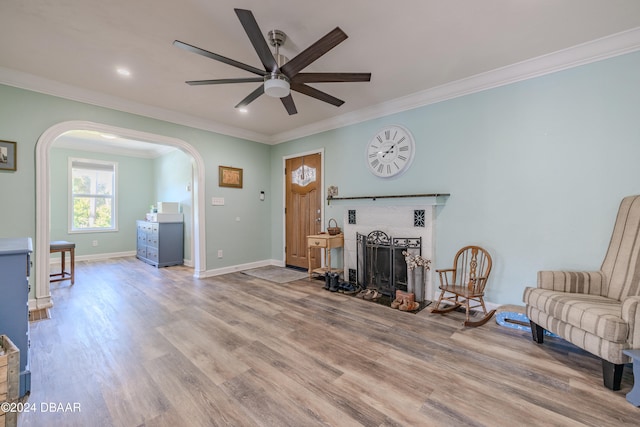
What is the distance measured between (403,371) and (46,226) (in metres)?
4.23

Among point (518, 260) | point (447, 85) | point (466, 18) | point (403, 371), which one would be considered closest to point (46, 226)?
point (403, 371)

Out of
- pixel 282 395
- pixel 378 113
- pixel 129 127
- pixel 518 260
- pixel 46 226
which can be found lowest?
pixel 282 395

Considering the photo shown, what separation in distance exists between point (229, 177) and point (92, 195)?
392 centimetres

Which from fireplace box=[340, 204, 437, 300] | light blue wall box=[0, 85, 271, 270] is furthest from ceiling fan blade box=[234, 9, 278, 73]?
light blue wall box=[0, 85, 271, 270]

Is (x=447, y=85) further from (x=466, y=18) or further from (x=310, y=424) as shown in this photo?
(x=310, y=424)

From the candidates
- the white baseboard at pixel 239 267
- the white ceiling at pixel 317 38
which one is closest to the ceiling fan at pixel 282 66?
the white ceiling at pixel 317 38

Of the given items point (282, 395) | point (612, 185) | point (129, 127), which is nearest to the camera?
point (282, 395)

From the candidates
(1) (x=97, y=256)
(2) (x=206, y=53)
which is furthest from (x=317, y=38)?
(1) (x=97, y=256)

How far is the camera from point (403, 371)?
1896mm

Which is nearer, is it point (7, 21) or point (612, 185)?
point (7, 21)

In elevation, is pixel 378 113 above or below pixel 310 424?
above

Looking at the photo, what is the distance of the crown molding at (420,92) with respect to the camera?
7.84 ft

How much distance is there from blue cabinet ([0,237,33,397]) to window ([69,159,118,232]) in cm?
548

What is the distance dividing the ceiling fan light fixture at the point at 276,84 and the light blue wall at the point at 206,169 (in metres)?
2.72
